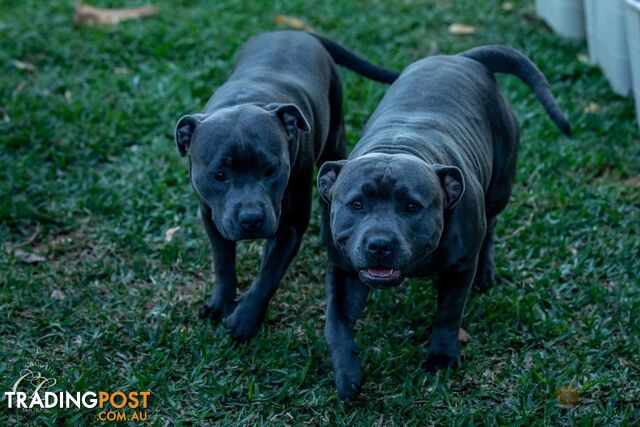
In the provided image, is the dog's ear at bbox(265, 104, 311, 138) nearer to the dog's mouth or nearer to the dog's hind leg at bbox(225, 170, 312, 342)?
the dog's hind leg at bbox(225, 170, 312, 342)

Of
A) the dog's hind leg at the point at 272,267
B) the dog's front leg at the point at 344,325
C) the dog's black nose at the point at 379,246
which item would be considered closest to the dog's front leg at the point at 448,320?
A: the dog's front leg at the point at 344,325

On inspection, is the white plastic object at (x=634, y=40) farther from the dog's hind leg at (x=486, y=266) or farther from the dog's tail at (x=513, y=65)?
the dog's hind leg at (x=486, y=266)

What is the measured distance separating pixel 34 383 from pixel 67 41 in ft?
17.2

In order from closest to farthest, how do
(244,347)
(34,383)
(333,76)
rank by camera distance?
(34,383)
(244,347)
(333,76)

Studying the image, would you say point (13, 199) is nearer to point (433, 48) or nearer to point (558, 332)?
point (558, 332)

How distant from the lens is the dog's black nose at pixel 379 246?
Answer: 169 inches

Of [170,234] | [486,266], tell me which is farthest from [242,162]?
[486,266]

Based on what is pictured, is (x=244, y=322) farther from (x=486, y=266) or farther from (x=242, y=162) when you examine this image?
(x=486, y=266)

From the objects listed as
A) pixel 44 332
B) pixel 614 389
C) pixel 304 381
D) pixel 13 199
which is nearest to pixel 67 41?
pixel 13 199

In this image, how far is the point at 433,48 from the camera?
30.4 ft

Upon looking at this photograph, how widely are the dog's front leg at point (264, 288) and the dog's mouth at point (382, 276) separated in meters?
1.08

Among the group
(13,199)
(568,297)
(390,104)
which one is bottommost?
(13,199)

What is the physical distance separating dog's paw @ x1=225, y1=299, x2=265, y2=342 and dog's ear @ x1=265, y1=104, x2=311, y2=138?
984 mm

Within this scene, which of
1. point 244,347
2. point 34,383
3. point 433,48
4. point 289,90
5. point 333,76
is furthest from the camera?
point 433,48
